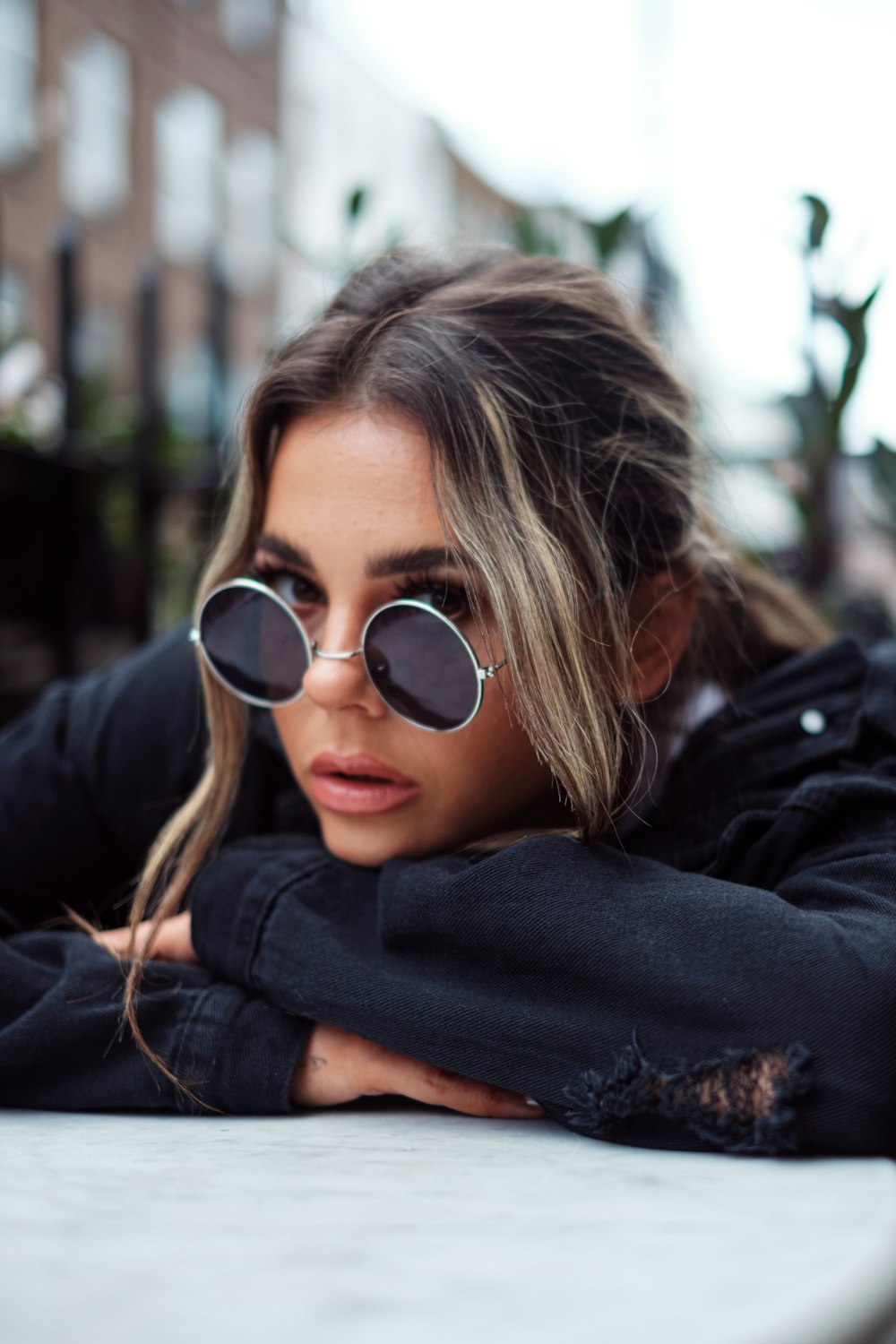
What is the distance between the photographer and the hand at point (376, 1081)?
1300 millimetres

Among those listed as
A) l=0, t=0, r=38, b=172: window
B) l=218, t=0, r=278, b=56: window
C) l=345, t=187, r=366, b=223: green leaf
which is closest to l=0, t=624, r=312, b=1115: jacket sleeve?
l=345, t=187, r=366, b=223: green leaf

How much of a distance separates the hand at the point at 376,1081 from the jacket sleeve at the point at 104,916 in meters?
0.03

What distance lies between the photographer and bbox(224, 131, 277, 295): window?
61.2ft

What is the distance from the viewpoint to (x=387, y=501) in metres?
1.50

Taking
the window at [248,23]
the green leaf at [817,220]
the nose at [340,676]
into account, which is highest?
the window at [248,23]

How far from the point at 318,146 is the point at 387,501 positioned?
22.6 m

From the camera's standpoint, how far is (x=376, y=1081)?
132 cm

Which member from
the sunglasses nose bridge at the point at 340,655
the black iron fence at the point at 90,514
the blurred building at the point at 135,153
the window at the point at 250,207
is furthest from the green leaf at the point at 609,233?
the window at the point at 250,207

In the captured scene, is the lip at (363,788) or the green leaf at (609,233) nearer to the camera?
the lip at (363,788)

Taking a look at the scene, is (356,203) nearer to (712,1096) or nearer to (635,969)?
(635,969)

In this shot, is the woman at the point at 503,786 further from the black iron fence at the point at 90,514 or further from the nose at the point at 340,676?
the black iron fence at the point at 90,514

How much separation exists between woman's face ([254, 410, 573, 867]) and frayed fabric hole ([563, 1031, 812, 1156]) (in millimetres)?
487

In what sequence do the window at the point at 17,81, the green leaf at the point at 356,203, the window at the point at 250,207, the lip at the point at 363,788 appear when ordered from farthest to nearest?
the window at the point at 250,207 < the window at the point at 17,81 < the green leaf at the point at 356,203 < the lip at the point at 363,788

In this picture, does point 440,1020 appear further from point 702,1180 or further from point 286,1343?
point 286,1343
